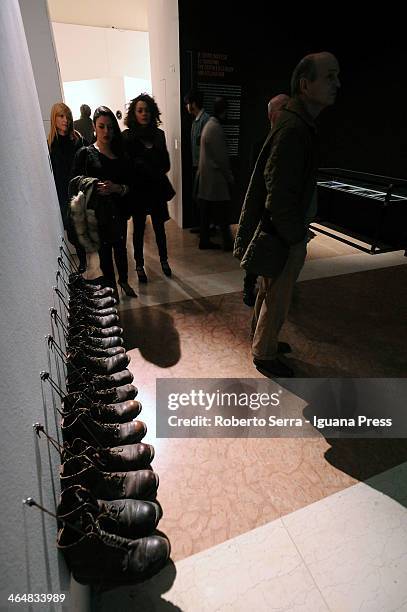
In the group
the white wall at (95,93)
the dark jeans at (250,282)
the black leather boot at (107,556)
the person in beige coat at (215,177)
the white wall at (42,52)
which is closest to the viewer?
the black leather boot at (107,556)

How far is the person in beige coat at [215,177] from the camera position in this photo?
3639 mm

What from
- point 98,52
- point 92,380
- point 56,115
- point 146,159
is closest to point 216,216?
point 146,159

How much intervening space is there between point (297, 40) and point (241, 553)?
591 centimetres

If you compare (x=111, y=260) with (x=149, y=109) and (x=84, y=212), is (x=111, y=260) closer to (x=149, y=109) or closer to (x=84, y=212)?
(x=84, y=212)

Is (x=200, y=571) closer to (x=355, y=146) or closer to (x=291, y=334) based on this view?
(x=291, y=334)

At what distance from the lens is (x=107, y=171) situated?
8.23 ft

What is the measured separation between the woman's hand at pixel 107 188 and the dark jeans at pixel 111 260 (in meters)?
0.39

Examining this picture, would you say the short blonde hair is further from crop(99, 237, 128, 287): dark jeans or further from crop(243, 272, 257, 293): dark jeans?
crop(243, 272, 257, 293): dark jeans

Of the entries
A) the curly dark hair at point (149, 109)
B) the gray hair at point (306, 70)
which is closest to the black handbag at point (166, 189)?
the curly dark hair at point (149, 109)

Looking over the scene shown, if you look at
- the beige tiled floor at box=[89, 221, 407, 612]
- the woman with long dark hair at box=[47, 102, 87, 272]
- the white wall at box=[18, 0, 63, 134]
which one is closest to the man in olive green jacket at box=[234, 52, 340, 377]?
the beige tiled floor at box=[89, 221, 407, 612]

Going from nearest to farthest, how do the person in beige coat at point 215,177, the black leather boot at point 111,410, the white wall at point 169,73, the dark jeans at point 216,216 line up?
the black leather boot at point 111,410 → the person in beige coat at point 215,177 → the dark jeans at point 216,216 → the white wall at point 169,73

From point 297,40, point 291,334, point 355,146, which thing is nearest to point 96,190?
point 291,334

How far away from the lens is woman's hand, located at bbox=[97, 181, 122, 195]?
A: 7.75ft

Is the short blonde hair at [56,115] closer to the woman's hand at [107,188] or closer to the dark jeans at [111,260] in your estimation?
the woman's hand at [107,188]
